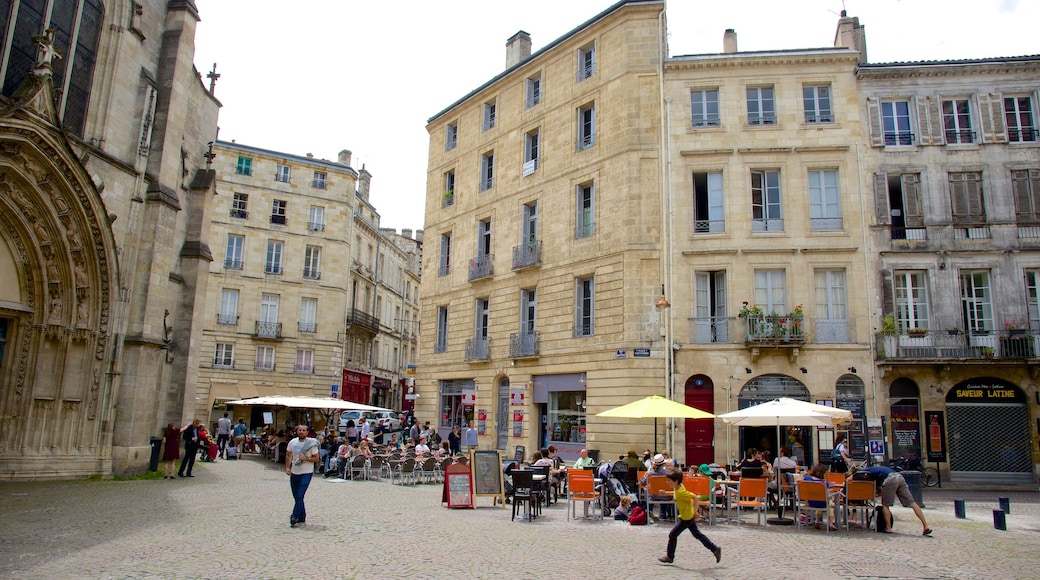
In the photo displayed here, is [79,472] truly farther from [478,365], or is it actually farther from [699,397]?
[699,397]

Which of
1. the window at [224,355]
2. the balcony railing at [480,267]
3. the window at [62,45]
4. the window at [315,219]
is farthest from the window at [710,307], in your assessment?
the window at [224,355]

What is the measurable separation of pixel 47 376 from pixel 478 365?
45.4ft

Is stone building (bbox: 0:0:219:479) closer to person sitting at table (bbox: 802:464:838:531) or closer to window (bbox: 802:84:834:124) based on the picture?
person sitting at table (bbox: 802:464:838:531)

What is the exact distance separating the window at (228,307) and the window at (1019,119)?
33.9 m

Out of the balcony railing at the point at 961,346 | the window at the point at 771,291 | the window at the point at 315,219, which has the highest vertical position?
the window at the point at 315,219

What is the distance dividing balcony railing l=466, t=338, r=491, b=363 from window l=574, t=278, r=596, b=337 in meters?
4.22

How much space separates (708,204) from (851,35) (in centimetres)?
736

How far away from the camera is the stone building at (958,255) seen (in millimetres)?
19938

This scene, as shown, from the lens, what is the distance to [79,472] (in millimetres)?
15477

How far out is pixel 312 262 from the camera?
39656mm

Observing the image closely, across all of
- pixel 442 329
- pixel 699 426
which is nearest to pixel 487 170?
pixel 442 329

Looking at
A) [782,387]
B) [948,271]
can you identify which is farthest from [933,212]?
[782,387]

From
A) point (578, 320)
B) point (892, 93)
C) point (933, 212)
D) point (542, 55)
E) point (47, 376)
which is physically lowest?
point (47, 376)

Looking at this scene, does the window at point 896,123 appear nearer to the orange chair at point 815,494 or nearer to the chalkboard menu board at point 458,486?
the orange chair at point 815,494
